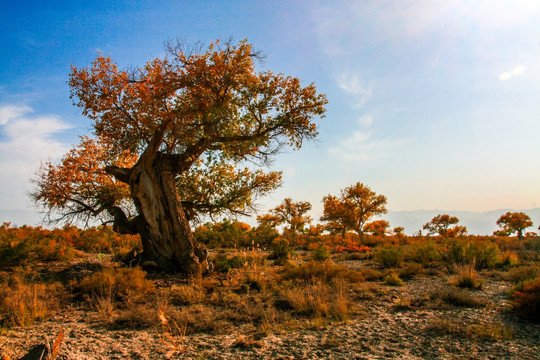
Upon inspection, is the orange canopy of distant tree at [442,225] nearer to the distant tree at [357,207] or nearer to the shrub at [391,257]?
the distant tree at [357,207]

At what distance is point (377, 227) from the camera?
1570 inches

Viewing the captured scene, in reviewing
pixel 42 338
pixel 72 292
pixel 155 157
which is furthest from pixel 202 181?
pixel 42 338

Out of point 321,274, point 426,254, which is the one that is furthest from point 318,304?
point 426,254

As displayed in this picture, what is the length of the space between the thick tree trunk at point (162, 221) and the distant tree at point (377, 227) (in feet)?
105

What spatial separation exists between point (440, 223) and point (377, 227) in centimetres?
740

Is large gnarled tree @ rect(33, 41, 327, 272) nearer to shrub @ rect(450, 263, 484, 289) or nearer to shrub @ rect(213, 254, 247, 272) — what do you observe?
shrub @ rect(213, 254, 247, 272)

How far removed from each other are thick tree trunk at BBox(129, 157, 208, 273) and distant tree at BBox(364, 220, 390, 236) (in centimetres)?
3192

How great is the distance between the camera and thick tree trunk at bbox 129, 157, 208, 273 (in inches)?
424

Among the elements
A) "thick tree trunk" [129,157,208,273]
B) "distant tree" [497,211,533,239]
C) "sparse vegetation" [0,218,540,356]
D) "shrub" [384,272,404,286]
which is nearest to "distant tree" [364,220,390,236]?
"distant tree" [497,211,533,239]

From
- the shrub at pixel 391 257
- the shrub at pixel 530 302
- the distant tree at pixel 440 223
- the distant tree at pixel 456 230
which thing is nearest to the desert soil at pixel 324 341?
the shrub at pixel 530 302

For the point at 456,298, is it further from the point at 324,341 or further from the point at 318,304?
the point at 324,341

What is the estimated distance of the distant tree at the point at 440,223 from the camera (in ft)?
124

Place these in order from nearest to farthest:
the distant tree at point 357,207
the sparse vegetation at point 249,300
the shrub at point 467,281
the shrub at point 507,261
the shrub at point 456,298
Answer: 1. the sparse vegetation at point 249,300
2. the shrub at point 456,298
3. the shrub at point 467,281
4. the shrub at point 507,261
5. the distant tree at point 357,207

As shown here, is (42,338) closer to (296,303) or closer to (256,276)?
(296,303)
